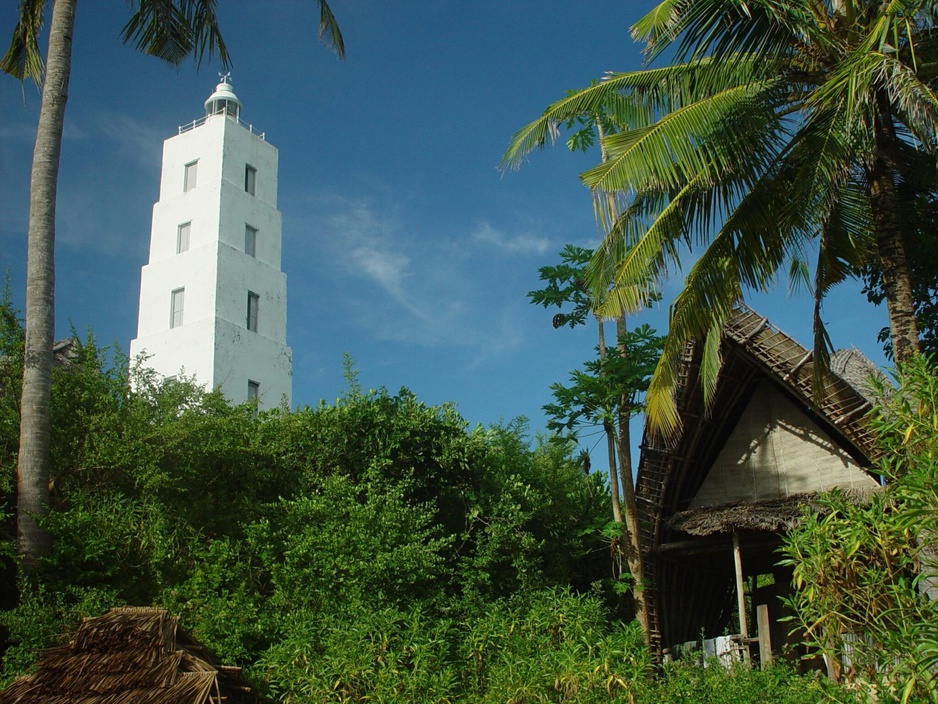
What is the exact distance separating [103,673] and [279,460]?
4990mm

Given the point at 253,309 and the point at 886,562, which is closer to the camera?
the point at 886,562

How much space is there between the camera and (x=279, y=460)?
11.8m

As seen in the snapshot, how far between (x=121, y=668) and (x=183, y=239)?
744 inches

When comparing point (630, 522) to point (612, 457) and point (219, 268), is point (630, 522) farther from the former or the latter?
point (219, 268)

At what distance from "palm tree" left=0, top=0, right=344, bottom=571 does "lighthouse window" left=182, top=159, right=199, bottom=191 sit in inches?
548

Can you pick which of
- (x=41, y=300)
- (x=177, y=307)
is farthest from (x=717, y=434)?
(x=177, y=307)

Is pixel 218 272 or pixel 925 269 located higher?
pixel 218 272

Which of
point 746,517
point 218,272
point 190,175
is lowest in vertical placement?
Answer: point 746,517

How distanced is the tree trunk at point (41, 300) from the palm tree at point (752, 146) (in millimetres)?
4705

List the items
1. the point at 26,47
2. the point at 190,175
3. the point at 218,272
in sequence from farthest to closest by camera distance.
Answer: the point at 190,175
the point at 218,272
the point at 26,47

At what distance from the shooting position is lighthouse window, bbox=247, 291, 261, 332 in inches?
952

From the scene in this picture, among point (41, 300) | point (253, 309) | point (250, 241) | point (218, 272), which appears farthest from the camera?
point (250, 241)

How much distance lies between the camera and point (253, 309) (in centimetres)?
2442

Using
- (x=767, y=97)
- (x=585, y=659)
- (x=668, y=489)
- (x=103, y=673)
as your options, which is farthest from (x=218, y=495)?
(x=767, y=97)
